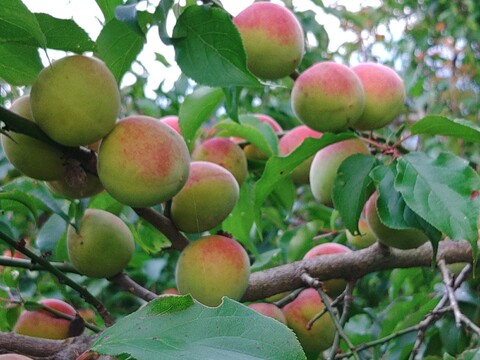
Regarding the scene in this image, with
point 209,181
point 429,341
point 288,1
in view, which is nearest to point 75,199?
point 209,181

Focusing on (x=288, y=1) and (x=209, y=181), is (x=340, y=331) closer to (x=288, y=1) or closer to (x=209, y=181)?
(x=209, y=181)

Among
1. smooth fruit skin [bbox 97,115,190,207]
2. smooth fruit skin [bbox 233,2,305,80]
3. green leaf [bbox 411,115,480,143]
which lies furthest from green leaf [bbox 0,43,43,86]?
green leaf [bbox 411,115,480,143]

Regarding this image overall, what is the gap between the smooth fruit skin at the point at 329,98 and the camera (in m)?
1.14

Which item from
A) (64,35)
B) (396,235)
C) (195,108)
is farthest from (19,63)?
(396,235)

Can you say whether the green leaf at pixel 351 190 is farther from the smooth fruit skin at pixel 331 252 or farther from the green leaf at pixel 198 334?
the green leaf at pixel 198 334

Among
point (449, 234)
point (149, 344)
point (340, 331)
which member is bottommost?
point (340, 331)

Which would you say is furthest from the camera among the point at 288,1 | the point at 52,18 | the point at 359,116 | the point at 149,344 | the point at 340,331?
the point at 288,1

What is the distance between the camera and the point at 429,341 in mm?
1462

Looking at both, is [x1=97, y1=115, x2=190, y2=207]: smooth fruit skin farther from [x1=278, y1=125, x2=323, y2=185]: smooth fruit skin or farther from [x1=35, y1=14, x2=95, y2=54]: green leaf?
[x1=278, y1=125, x2=323, y2=185]: smooth fruit skin

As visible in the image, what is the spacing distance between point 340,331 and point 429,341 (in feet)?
1.87

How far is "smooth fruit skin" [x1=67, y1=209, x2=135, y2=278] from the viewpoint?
1022 mm

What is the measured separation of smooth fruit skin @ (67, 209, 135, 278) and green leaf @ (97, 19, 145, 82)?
0.24 meters

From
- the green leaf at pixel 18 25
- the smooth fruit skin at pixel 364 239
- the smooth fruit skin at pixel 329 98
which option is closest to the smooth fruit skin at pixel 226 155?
the smooth fruit skin at pixel 329 98

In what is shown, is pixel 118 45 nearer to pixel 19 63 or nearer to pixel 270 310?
pixel 19 63
